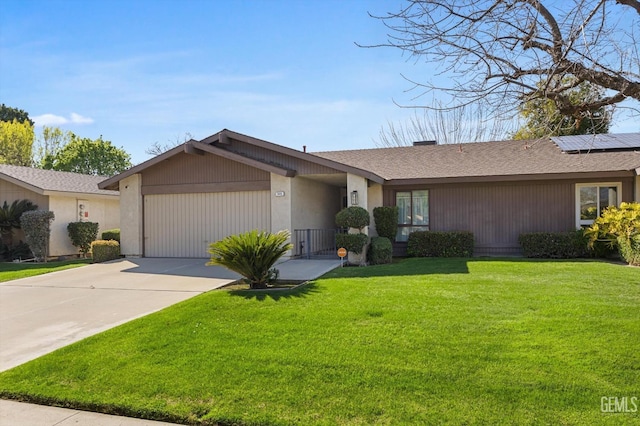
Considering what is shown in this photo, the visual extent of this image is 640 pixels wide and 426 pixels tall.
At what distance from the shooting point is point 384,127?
2978 cm

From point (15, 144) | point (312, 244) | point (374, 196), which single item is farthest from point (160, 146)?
point (374, 196)

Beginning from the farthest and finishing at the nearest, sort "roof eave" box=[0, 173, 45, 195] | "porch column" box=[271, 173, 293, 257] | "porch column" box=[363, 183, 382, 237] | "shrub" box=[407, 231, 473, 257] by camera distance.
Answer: "roof eave" box=[0, 173, 45, 195], "porch column" box=[363, 183, 382, 237], "shrub" box=[407, 231, 473, 257], "porch column" box=[271, 173, 293, 257]

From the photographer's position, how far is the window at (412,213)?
1511 centimetres

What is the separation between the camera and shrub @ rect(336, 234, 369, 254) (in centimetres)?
1224

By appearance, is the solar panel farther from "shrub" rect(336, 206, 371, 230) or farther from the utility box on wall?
the utility box on wall

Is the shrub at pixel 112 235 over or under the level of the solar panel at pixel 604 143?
under

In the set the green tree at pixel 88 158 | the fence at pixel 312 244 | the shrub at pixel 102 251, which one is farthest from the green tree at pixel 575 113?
the green tree at pixel 88 158

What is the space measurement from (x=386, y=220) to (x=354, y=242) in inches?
87.9

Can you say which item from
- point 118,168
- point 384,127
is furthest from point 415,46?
point 118,168

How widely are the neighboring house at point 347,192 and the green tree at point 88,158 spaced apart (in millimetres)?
25502

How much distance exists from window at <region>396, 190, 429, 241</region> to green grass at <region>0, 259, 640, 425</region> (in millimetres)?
7926

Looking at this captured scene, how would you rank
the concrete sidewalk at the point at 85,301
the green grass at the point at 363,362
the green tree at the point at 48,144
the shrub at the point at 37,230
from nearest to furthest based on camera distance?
the green grass at the point at 363,362 → the concrete sidewalk at the point at 85,301 → the shrub at the point at 37,230 → the green tree at the point at 48,144

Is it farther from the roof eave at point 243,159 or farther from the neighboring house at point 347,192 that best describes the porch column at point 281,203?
the roof eave at point 243,159

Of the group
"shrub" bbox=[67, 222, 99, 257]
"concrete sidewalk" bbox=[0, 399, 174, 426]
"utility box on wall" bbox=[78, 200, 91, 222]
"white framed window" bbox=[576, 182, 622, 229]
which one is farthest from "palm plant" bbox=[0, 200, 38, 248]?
"white framed window" bbox=[576, 182, 622, 229]
